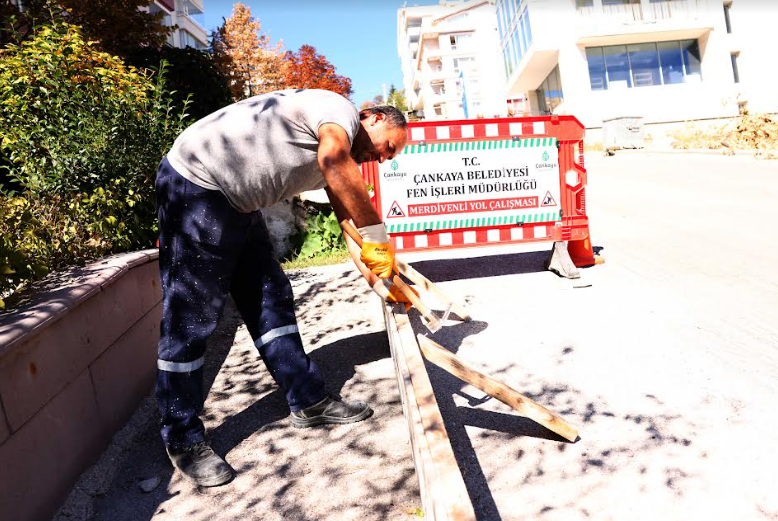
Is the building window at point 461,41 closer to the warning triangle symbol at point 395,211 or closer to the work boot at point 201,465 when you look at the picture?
the warning triangle symbol at point 395,211

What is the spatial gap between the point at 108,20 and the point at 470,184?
18.1 feet

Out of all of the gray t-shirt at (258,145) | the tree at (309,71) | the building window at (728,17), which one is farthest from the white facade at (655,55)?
the gray t-shirt at (258,145)

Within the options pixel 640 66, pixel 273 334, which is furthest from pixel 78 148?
pixel 640 66

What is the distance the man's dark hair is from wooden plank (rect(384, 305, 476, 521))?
110 centimetres

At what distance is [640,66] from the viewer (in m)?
30.2

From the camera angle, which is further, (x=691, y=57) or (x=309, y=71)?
(x=309, y=71)

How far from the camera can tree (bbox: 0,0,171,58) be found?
7.81 meters

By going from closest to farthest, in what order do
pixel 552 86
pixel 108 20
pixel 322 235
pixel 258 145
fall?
pixel 258 145 < pixel 108 20 < pixel 322 235 < pixel 552 86

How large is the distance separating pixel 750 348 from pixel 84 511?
401cm

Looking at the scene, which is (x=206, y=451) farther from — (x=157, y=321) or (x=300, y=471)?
(x=157, y=321)

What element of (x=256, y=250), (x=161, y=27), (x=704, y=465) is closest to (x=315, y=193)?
(x=161, y=27)

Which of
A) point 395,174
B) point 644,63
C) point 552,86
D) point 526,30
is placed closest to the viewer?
point 395,174

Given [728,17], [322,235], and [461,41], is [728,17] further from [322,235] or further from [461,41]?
Answer: [461,41]

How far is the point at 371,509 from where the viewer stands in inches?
111
